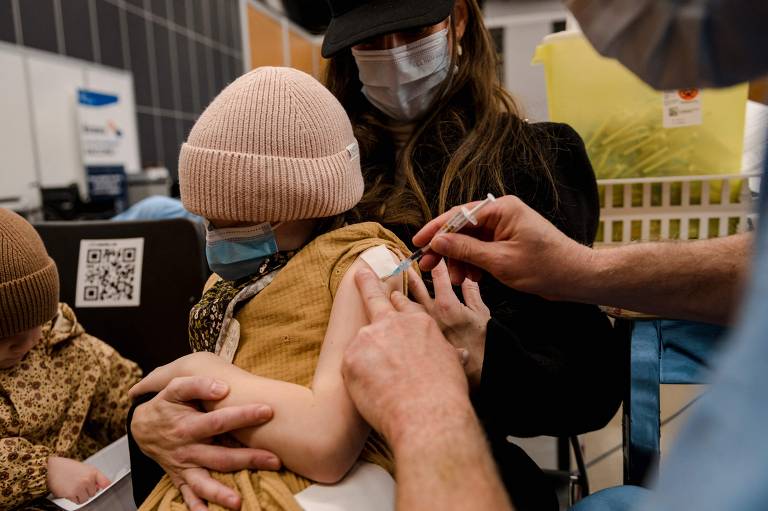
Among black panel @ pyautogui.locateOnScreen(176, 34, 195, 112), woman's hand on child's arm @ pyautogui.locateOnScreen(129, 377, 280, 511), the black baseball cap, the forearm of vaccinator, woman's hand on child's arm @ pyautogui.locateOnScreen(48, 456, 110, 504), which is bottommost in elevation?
woman's hand on child's arm @ pyautogui.locateOnScreen(48, 456, 110, 504)

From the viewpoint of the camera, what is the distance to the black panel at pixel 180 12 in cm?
757

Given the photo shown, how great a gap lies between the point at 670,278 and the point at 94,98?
6203mm

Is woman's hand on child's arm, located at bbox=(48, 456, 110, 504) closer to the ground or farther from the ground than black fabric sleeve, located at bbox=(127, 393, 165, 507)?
closer to the ground

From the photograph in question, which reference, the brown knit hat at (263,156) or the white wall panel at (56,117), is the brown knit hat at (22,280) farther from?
the white wall panel at (56,117)

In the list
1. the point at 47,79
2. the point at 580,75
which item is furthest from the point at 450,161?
the point at 47,79

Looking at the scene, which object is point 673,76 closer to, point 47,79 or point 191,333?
point 191,333

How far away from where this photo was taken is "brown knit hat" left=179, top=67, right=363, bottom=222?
3.17 ft

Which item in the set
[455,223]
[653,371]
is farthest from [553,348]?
[455,223]

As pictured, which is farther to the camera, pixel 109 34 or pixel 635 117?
pixel 109 34

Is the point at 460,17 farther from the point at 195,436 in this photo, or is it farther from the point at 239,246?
the point at 195,436

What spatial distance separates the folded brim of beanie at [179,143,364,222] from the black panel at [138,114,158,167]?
6.43 meters

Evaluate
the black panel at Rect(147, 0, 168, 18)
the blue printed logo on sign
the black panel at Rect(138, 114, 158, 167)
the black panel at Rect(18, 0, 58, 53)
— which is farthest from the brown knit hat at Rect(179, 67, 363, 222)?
the black panel at Rect(147, 0, 168, 18)

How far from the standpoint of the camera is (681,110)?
1.59 meters

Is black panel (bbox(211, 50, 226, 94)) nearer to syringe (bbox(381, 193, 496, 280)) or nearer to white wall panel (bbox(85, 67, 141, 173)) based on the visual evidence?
white wall panel (bbox(85, 67, 141, 173))
